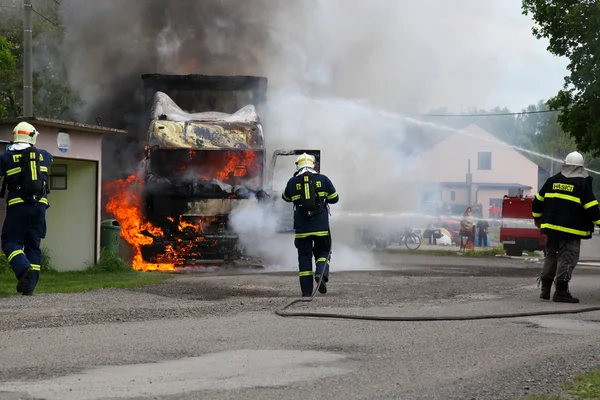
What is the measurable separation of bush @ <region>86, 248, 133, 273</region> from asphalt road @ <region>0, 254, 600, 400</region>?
411 centimetres

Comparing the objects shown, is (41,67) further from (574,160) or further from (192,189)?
(574,160)

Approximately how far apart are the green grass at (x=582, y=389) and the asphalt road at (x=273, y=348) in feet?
0.38

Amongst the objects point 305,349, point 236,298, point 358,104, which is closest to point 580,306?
point 236,298

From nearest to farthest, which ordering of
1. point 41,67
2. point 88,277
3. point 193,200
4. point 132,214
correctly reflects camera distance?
1. point 88,277
2. point 193,200
3. point 132,214
4. point 41,67

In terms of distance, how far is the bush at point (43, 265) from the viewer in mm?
14180

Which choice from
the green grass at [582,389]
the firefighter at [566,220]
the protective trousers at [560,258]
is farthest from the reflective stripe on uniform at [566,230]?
the green grass at [582,389]

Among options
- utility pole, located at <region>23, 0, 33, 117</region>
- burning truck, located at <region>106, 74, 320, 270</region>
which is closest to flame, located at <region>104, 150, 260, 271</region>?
burning truck, located at <region>106, 74, 320, 270</region>

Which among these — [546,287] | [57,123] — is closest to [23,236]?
[57,123]

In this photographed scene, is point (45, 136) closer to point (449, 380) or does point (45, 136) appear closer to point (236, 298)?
point (236, 298)

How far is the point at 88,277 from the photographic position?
576 inches

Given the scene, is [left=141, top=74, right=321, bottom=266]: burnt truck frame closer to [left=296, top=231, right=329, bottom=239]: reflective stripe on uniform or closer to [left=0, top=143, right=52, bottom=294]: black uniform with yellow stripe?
[left=296, top=231, right=329, bottom=239]: reflective stripe on uniform

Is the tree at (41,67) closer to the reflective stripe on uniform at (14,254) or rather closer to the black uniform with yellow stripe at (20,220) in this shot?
the black uniform with yellow stripe at (20,220)

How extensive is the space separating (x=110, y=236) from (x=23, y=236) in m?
5.79

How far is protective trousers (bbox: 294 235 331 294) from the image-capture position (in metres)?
11.6
